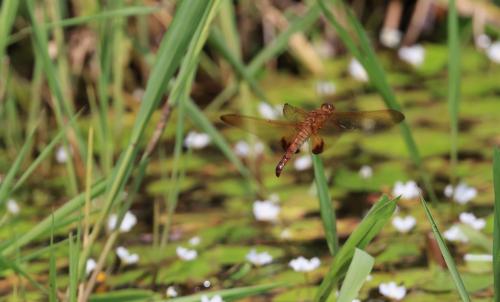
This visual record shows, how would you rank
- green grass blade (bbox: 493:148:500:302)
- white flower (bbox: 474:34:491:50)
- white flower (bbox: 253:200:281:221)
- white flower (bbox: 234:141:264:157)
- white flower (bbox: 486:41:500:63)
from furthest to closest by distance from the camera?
white flower (bbox: 474:34:491:50) < white flower (bbox: 486:41:500:63) < white flower (bbox: 234:141:264:157) < white flower (bbox: 253:200:281:221) < green grass blade (bbox: 493:148:500:302)

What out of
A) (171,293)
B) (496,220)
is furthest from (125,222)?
(496,220)

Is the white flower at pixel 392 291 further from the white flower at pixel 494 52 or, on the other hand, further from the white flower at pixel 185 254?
the white flower at pixel 494 52

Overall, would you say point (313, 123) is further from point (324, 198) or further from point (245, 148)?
point (245, 148)

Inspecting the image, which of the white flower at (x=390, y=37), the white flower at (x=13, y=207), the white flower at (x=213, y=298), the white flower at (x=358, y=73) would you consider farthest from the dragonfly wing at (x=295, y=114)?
the white flower at (x=390, y=37)

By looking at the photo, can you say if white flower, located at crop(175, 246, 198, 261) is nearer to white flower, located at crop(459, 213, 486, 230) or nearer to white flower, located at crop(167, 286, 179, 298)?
white flower, located at crop(167, 286, 179, 298)

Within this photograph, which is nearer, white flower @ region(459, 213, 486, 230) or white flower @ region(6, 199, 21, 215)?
white flower @ region(459, 213, 486, 230)

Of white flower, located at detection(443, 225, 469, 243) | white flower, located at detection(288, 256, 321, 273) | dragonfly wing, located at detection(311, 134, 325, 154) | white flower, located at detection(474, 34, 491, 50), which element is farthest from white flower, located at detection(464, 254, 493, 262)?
white flower, located at detection(474, 34, 491, 50)
